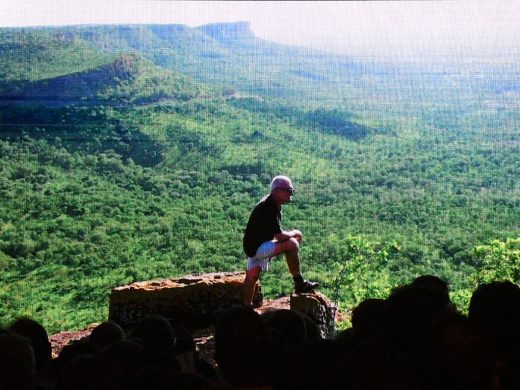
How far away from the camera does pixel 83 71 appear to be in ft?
48.9

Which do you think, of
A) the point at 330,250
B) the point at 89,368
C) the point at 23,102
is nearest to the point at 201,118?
the point at 23,102

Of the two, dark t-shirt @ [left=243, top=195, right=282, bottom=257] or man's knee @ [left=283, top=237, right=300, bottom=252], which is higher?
dark t-shirt @ [left=243, top=195, right=282, bottom=257]

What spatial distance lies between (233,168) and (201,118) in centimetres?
297

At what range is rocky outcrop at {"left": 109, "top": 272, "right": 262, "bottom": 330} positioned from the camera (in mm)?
5391

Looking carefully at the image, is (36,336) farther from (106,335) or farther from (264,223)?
(264,223)

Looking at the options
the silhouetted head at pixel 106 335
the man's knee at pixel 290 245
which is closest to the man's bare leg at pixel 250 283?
the man's knee at pixel 290 245

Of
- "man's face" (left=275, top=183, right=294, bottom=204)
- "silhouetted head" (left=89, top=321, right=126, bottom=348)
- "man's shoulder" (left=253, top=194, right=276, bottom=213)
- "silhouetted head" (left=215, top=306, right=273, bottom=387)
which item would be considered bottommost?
"man's shoulder" (left=253, top=194, right=276, bottom=213)

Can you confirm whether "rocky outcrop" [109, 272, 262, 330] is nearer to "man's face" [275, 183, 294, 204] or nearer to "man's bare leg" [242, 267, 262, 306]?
"man's bare leg" [242, 267, 262, 306]

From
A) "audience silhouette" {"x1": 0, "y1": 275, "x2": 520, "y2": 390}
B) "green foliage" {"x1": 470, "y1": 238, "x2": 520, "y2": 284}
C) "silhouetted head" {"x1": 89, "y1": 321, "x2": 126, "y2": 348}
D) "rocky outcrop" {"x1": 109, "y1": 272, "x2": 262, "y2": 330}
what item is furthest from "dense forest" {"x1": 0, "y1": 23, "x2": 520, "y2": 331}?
"silhouetted head" {"x1": 89, "y1": 321, "x2": 126, "y2": 348}

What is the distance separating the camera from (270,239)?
5078mm

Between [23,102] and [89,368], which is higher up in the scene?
[89,368]

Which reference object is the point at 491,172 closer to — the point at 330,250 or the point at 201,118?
the point at 330,250

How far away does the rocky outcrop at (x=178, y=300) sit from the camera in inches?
212

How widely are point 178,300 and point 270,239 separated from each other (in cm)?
98
